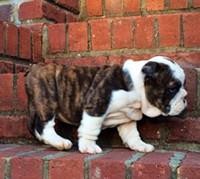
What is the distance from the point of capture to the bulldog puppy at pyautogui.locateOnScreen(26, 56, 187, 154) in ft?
5.40

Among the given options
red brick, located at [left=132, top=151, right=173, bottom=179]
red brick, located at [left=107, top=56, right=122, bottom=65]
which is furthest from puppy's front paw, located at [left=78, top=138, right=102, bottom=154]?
red brick, located at [left=107, top=56, right=122, bottom=65]

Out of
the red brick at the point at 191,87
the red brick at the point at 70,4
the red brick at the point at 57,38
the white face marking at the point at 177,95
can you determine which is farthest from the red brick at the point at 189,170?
the red brick at the point at 70,4

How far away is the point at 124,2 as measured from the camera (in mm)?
2389

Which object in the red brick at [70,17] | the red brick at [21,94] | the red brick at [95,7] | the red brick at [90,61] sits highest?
the red brick at [95,7]

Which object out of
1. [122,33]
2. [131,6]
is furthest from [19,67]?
[131,6]

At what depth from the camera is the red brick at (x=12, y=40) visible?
2.17 metres

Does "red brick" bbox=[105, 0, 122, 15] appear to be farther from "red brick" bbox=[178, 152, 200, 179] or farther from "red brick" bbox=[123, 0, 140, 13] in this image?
"red brick" bbox=[178, 152, 200, 179]

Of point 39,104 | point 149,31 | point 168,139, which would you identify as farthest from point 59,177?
point 149,31

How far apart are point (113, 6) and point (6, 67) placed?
65cm

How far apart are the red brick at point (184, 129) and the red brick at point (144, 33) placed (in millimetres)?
416

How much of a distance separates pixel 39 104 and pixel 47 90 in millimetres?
62

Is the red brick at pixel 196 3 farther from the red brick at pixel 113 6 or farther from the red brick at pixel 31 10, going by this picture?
the red brick at pixel 31 10

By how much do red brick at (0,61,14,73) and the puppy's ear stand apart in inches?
31.2

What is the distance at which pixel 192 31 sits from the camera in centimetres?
195
